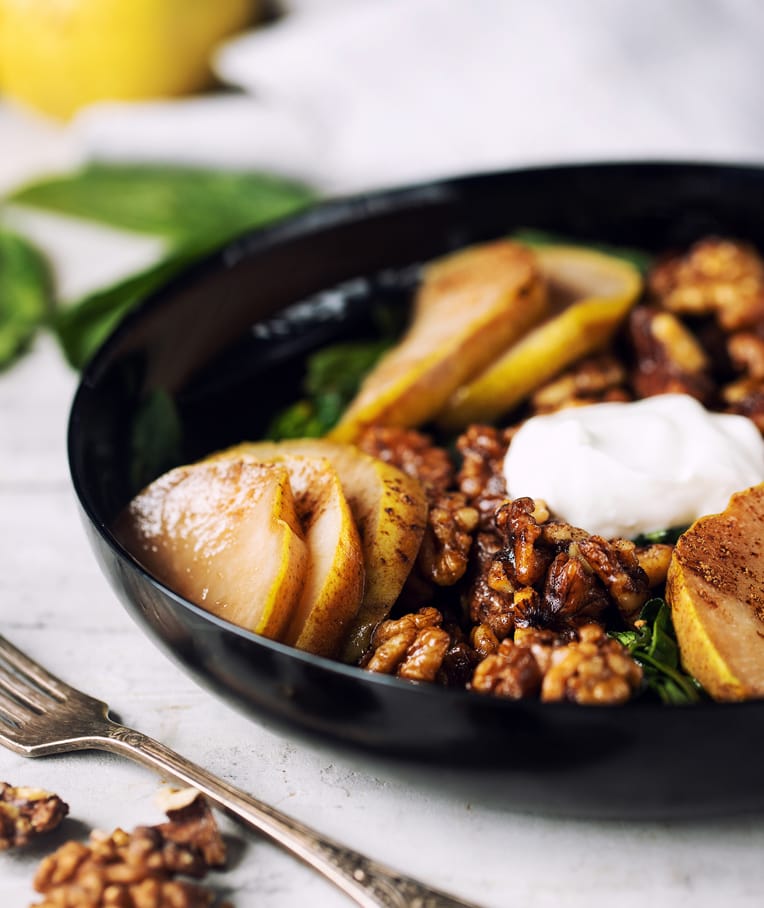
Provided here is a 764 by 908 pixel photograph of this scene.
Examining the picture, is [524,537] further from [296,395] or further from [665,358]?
[296,395]

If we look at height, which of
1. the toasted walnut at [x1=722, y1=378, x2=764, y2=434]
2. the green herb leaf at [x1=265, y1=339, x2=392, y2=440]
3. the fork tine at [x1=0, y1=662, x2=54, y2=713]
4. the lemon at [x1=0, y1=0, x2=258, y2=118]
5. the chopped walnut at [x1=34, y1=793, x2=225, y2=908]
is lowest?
the fork tine at [x1=0, y1=662, x2=54, y2=713]

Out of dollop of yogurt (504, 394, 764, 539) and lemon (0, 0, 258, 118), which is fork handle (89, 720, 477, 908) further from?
lemon (0, 0, 258, 118)

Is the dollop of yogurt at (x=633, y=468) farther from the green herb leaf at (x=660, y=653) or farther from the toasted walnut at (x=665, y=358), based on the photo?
the toasted walnut at (x=665, y=358)

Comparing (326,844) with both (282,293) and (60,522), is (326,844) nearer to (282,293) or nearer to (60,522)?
(60,522)

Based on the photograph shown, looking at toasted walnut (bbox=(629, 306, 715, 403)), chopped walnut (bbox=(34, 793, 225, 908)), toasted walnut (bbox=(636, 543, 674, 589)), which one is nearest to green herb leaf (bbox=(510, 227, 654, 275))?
toasted walnut (bbox=(629, 306, 715, 403))

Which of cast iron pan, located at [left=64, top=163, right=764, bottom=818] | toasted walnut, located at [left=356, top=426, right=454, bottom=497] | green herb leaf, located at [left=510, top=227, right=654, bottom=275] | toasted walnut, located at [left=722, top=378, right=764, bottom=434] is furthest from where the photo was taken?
green herb leaf, located at [left=510, top=227, right=654, bottom=275]

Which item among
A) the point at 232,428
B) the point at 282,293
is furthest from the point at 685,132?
the point at 232,428

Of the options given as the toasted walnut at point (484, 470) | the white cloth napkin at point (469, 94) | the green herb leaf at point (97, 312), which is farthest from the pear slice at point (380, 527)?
the white cloth napkin at point (469, 94)
